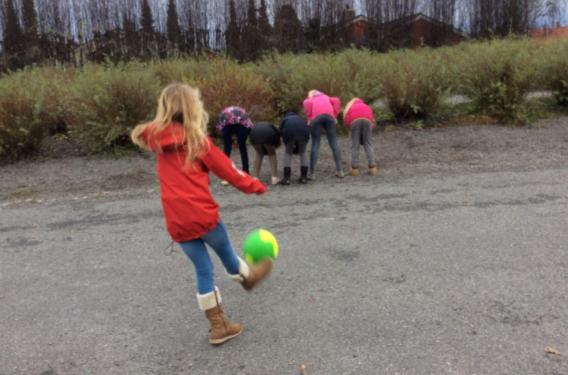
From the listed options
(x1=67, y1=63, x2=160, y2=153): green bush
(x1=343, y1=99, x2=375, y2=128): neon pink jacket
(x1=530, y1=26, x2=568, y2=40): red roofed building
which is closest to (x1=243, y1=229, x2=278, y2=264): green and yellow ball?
(x1=343, y1=99, x2=375, y2=128): neon pink jacket

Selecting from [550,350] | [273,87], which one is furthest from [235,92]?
[550,350]

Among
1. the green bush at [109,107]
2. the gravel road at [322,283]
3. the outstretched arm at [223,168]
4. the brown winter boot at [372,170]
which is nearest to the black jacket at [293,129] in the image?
the gravel road at [322,283]

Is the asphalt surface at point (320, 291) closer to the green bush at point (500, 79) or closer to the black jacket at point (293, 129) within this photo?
the black jacket at point (293, 129)

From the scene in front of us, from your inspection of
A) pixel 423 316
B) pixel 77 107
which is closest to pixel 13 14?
pixel 77 107

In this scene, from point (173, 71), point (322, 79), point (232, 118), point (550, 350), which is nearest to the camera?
point (550, 350)

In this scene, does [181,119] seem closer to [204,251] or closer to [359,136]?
[204,251]

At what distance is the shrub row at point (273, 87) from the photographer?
949 centimetres

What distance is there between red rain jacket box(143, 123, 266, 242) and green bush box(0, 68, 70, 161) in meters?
7.08

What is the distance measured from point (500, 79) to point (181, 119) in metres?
9.52

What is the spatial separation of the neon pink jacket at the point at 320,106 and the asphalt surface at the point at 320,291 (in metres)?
1.76

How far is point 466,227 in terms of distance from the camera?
525 cm

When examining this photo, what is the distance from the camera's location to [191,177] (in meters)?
3.27

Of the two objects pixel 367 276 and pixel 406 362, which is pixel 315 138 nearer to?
pixel 367 276

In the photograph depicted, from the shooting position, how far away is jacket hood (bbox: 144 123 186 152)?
126 inches
